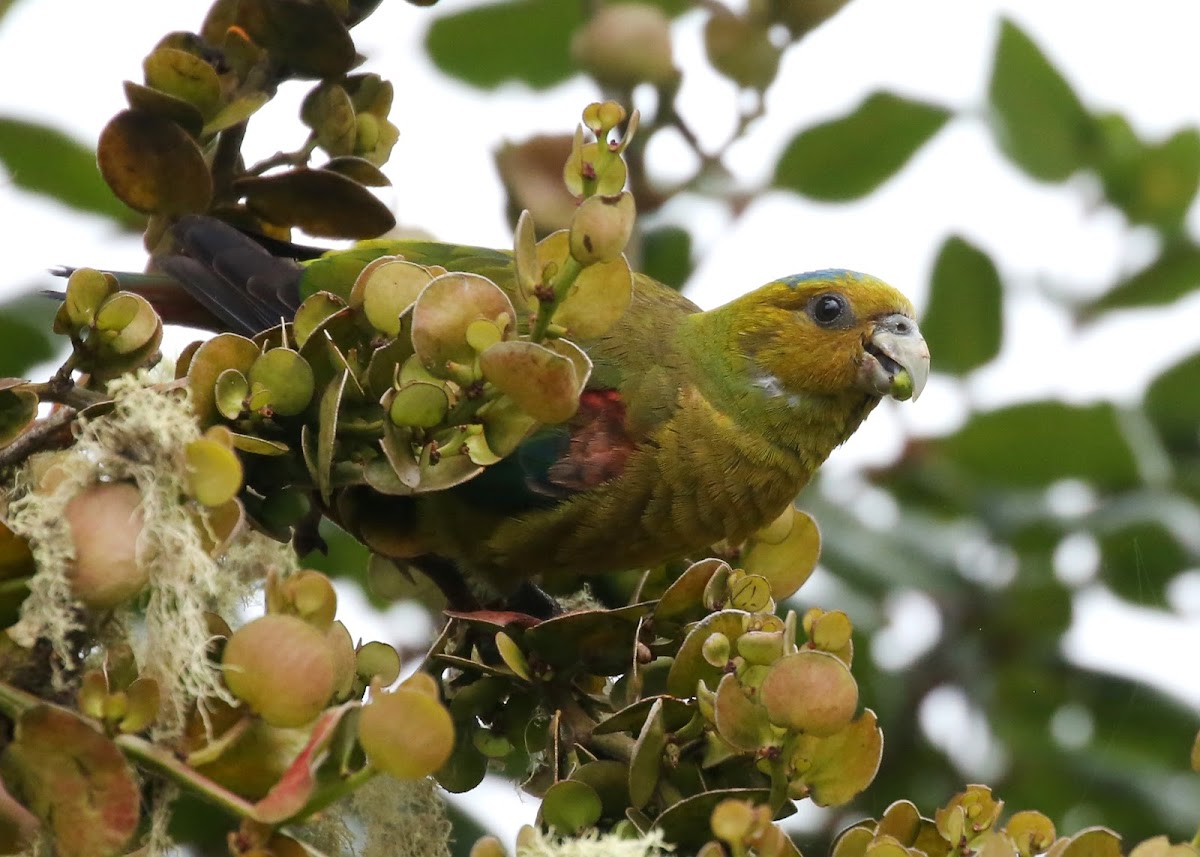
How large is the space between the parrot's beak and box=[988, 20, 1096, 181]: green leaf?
0.67 meters

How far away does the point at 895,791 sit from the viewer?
102 inches

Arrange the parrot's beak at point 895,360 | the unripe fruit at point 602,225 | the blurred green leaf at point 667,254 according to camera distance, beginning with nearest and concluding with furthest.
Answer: the unripe fruit at point 602,225 < the parrot's beak at point 895,360 < the blurred green leaf at point 667,254

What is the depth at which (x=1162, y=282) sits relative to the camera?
3070mm

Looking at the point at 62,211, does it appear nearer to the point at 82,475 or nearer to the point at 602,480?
the point at 602,480

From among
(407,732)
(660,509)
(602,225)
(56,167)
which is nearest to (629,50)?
(660,509)

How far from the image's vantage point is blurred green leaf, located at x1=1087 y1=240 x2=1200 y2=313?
3062 millimetres

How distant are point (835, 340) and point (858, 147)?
0.47 m

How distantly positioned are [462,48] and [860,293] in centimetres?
95

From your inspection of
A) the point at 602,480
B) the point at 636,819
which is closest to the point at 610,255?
the point at 636,819

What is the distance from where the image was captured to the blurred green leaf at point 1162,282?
3.06 metres

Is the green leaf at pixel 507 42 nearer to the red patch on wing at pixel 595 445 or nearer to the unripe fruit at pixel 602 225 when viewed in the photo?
the red patch on wing at pixel 595 445

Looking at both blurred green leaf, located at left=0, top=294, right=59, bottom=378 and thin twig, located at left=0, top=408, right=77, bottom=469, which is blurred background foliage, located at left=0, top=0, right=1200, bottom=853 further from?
thin twig, located at left=0, top=408, right=77, bottom=469

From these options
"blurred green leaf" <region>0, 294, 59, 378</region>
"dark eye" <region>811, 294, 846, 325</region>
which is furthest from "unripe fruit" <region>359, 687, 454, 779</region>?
"dark eye" <region>811, 294, 846, 325</region>

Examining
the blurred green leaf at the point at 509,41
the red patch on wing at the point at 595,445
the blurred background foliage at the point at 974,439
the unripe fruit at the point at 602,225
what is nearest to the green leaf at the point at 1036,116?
the blurred background foliage at the point at 974,439
